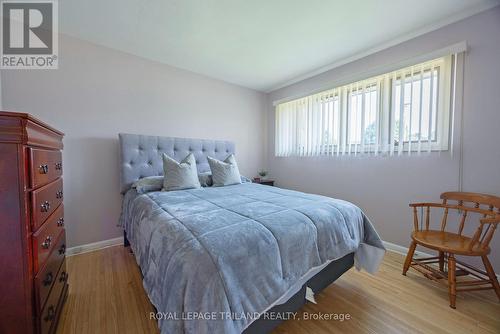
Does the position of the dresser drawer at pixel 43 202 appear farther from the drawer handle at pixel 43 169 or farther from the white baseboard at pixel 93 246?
the white baseboard at pixel 93 246

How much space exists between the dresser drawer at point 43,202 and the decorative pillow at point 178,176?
0.95 m

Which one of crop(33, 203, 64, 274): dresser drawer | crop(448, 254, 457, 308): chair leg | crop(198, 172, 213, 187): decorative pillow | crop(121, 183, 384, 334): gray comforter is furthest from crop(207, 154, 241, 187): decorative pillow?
crop(448, 254, 457, 308): chair leg

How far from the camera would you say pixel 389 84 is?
2270 mm

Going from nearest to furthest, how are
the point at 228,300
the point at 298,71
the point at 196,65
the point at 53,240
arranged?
the point at 228,300
the point at 53,240
the point at 196,65
the point at 298,71

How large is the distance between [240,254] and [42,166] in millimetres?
1132

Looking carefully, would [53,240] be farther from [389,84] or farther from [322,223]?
[389,84]

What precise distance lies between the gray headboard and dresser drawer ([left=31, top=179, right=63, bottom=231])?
3.40ft

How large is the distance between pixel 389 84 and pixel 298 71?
4.07 ft

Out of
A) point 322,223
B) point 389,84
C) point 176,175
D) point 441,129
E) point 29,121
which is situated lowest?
point 322,223

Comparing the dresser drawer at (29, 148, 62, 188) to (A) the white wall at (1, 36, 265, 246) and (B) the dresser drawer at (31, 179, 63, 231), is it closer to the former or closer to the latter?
(B) the dresser drawer at (31, 179, 63, 231)

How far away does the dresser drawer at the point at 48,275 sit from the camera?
0.94 meters

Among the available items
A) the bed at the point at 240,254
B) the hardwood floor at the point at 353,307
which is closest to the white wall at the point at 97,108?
the hardwood floor at the point at 353,307

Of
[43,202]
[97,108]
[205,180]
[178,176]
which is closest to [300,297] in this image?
[43,202]

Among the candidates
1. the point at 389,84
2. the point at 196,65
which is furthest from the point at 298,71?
the point at 196,65
